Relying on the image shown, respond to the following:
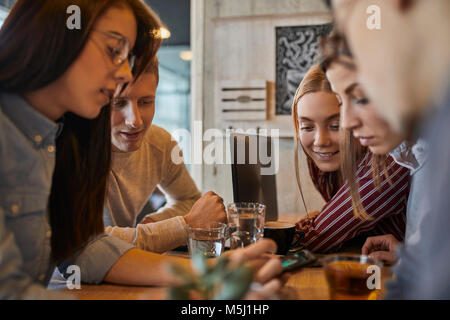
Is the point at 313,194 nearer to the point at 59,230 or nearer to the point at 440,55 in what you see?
the point at 59,230

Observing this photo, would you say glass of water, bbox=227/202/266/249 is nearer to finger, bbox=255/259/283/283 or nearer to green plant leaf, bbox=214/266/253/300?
finger, bbox=255/259/283/283

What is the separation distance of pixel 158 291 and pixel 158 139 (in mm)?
965

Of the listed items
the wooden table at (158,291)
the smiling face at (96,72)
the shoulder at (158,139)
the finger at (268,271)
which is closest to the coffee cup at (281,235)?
the wooden table at (158,291)

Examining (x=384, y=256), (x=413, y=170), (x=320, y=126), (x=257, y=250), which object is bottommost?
(x=384, y=256)

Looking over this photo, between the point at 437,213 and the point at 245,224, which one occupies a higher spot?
the point at 437,213

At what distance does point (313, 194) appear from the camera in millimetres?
3105

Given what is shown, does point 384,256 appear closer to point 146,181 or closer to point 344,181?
point 344,181

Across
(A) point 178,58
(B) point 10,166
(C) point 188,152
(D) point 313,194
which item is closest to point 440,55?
(B) point 10,166

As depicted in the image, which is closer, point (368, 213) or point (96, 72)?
point (96, 72)

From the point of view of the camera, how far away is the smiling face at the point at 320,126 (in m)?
1.10

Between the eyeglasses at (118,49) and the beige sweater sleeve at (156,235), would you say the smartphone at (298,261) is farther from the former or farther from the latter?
the eyeglasses at (118,49)

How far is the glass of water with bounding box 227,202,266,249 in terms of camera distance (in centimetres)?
94

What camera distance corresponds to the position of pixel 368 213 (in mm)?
1090

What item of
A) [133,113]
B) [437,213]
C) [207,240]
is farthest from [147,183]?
[437,213]
